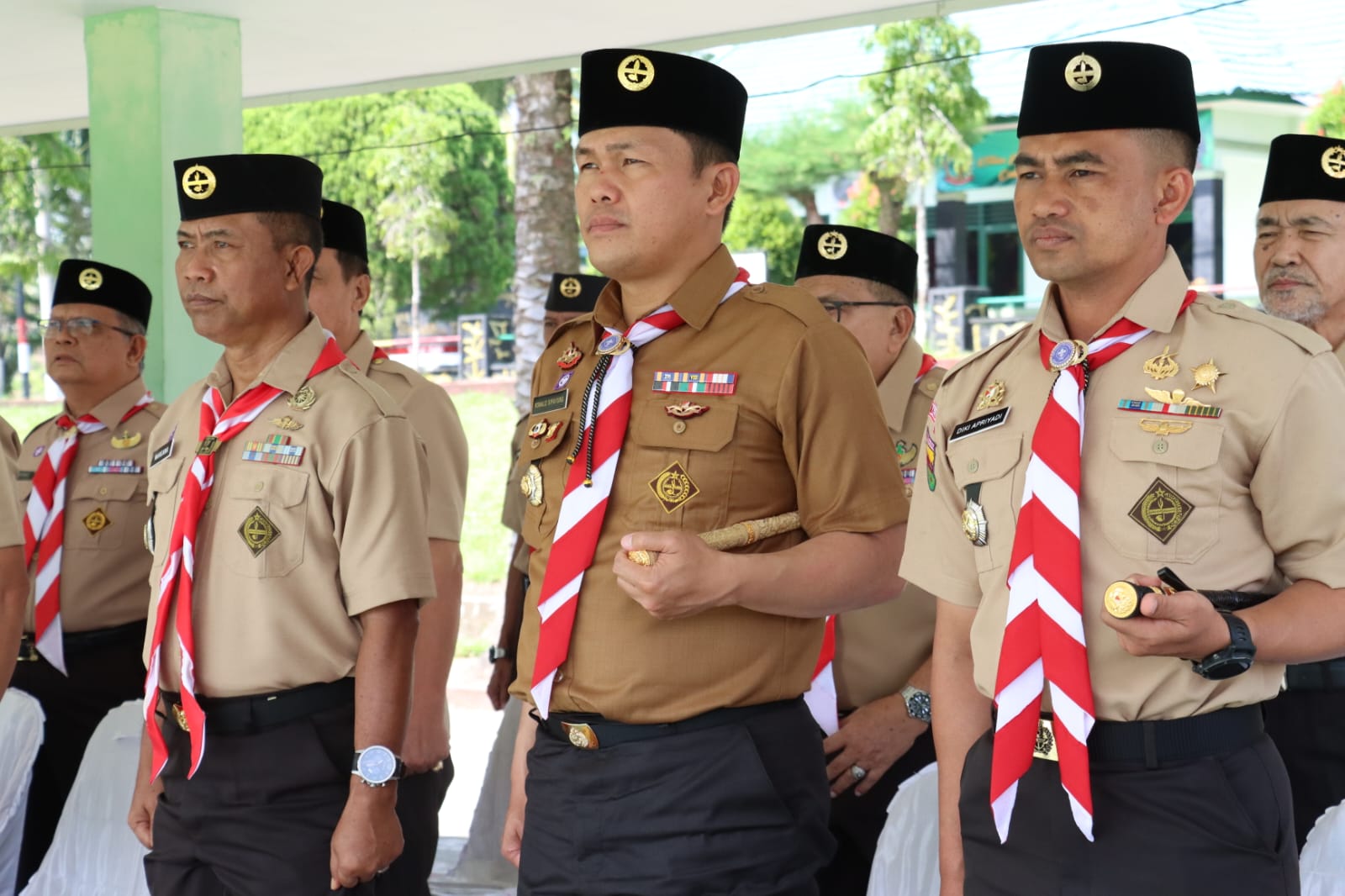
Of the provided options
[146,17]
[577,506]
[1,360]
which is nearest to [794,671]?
[577,506]

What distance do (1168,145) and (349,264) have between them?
8.45 ft

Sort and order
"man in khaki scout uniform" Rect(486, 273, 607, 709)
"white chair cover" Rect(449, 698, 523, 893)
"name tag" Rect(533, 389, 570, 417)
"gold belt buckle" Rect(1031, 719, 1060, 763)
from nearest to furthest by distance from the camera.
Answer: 1. "gold belt buckle" Rect(1031, 719, 1060, 763)
2. "name tag" Rect(533, 389, 570, 417)
3. "man in khaki scout uniform" Rect(486, 273, 607, 709)
4. "white chair cover" Rect(449, 698, 523, 893)

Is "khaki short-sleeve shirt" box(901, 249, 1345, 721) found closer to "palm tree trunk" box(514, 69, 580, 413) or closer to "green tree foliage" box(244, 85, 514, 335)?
"palm tree trunk" box(514, 69, 580, 413)

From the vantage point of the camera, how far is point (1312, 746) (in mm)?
3291

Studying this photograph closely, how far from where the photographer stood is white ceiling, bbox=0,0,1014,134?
18.8ft

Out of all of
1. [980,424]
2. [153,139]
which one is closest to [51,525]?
[153,139]

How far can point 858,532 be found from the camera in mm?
2352

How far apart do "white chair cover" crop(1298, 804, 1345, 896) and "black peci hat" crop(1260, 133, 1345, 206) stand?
1596 millimetres

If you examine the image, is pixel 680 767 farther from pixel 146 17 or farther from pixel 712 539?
pixel 146 17

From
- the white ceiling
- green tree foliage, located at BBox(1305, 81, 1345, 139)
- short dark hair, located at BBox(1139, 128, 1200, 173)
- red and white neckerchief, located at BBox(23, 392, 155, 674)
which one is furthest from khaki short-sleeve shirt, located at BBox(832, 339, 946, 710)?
green tree foliage, located at BBox(1305, 81, 1345, 139)

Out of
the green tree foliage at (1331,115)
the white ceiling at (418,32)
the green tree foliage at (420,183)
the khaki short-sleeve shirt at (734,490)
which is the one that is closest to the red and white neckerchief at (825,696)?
the khaki short-sleeve shirt at (734,490)

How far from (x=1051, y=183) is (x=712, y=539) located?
2.49 feet

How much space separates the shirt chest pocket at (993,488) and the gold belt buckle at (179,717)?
157 centimetres

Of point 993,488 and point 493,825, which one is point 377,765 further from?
point 493,825
